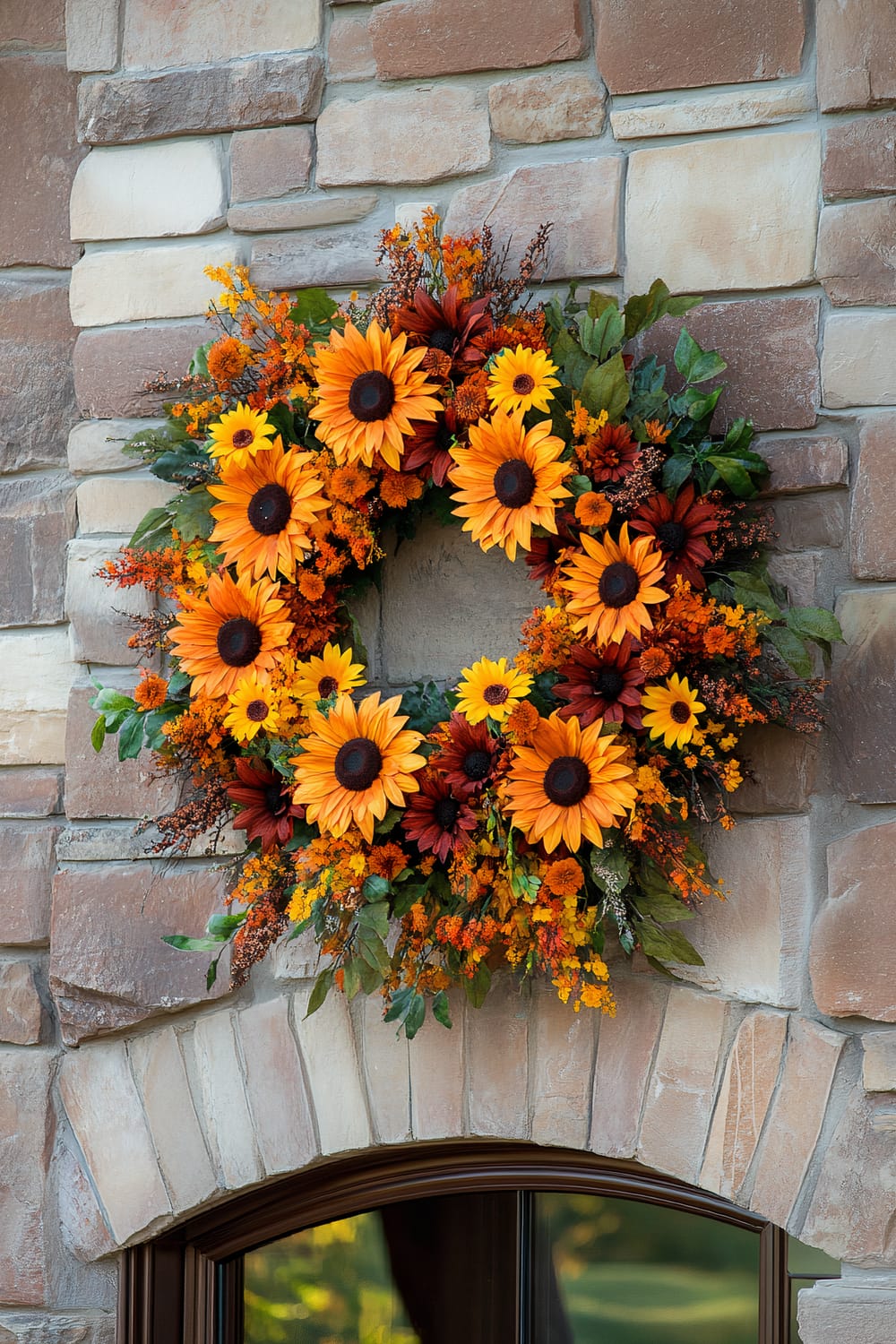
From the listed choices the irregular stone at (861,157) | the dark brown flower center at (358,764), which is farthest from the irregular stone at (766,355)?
the dark brown flower center at (358,764)

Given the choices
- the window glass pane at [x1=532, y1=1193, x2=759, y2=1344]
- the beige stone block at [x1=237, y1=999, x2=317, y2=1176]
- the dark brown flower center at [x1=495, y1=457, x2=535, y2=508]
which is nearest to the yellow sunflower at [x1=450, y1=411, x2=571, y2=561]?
the dark brown flower center at [x1=495, y1=457, x2=535, y2=508]

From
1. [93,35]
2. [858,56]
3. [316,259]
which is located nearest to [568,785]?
[316,259]

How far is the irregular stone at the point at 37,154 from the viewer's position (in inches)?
77.3

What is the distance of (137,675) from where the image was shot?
180cm

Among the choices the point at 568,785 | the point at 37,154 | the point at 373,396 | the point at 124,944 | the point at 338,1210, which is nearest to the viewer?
the point at 568,785

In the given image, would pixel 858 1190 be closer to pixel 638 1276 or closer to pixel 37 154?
pixel 638 1276

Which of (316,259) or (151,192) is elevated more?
(151,192)

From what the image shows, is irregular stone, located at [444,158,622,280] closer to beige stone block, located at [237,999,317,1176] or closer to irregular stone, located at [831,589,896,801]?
irregular stone, located at [831,589,896,801]

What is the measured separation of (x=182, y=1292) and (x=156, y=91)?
66.2 inches

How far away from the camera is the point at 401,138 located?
1721 mm

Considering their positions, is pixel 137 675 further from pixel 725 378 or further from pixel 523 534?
pixel 725 378

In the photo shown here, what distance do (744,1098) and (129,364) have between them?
124cm

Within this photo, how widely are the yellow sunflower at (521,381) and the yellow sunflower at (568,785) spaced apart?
0.35 meters

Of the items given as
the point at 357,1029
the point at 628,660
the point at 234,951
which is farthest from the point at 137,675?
the point at 628,660
